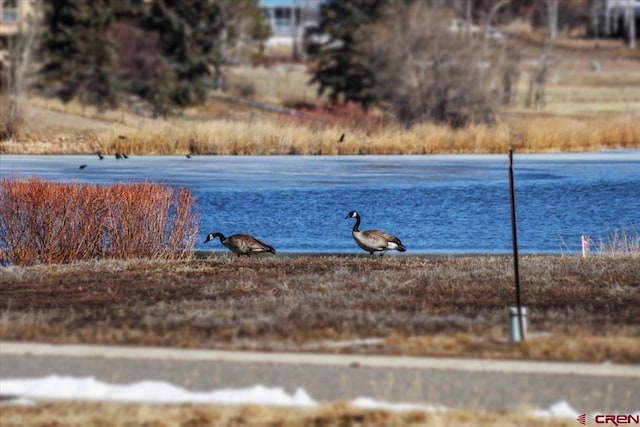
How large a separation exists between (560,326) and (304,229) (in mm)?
12649

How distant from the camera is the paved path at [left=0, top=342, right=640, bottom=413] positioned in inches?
382

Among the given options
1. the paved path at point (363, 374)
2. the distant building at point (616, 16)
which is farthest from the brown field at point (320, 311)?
the distant building at point (616, 16)

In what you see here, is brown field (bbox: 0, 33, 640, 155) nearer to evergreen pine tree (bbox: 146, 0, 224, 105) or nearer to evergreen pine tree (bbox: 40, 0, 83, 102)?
evergreen pine tree (bbox: 40, 0, 83, 102)

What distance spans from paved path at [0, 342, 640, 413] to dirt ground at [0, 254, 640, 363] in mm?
420

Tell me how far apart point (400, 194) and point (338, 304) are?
16929 mm

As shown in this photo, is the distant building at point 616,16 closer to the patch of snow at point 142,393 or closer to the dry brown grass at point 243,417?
the patch of snow at point 142,393

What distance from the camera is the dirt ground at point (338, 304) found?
11688mm

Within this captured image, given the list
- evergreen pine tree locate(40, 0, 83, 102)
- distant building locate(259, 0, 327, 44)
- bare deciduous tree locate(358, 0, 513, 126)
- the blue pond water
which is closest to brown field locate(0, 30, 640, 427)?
the blue pond water

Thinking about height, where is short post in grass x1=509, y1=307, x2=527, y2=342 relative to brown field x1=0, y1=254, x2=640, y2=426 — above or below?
above

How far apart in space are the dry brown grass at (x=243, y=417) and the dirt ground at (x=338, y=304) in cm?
209

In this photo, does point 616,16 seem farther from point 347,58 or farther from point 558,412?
point 558,412

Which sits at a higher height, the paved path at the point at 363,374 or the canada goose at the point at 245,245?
the paved path at the point at 363,374

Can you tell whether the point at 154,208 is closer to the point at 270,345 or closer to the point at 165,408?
the point at 270,345

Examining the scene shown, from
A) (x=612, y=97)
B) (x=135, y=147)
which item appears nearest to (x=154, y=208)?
(x=135, y=147)
